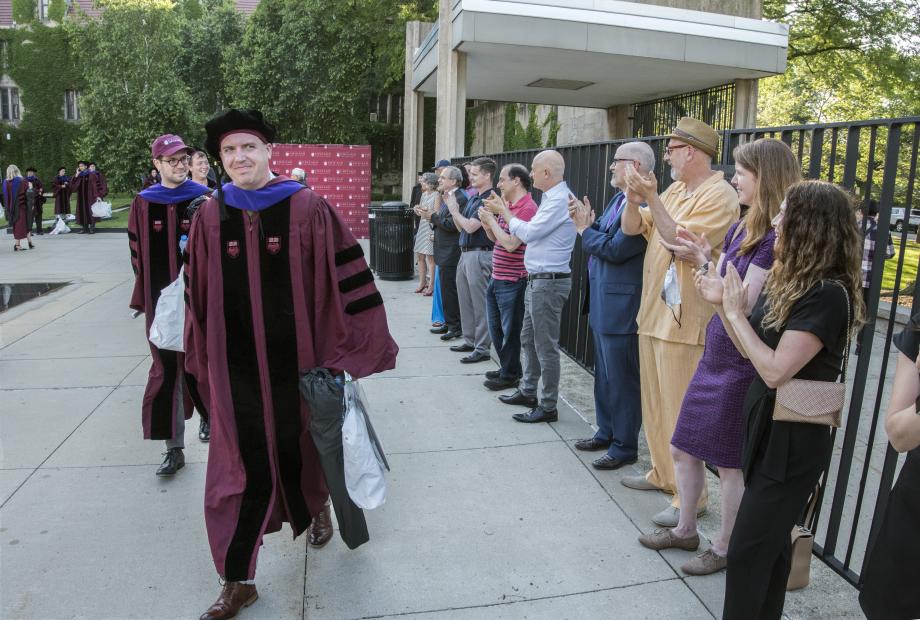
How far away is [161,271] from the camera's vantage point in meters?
4.54

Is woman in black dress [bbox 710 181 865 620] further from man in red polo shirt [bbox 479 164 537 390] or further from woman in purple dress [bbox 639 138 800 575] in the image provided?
Answer: man in red polo shirt [bbox 479 164 537 390]

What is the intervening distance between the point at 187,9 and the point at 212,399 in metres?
44.2

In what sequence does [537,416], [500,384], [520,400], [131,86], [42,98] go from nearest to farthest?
[537,416] < [520,400] < [500,384] < [131,86] < [42,98]

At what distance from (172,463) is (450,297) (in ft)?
13.6

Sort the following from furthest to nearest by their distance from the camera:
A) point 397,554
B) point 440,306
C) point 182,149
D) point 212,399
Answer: point 440,306 → point 182,149 → point 397,554 → point 212,399

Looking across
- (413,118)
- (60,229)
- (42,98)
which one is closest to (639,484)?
(413,118)

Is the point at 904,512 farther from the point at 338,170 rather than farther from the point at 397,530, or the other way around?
the point at 338,170

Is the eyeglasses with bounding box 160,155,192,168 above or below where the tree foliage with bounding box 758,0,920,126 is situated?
below

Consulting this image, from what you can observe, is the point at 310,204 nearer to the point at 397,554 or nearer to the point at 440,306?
the point at 397,554

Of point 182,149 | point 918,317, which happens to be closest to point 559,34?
point 182,149

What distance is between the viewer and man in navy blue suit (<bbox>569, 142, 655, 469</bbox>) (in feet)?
13.9

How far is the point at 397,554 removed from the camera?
11.7 ft

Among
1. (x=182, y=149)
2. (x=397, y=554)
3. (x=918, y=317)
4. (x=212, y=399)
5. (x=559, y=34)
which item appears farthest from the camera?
(x=559, y=34)

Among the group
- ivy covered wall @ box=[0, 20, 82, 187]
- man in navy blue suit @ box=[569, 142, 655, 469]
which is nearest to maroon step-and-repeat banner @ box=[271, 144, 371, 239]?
man in navy blue suit @ box=[569, 142, 655, 469]
